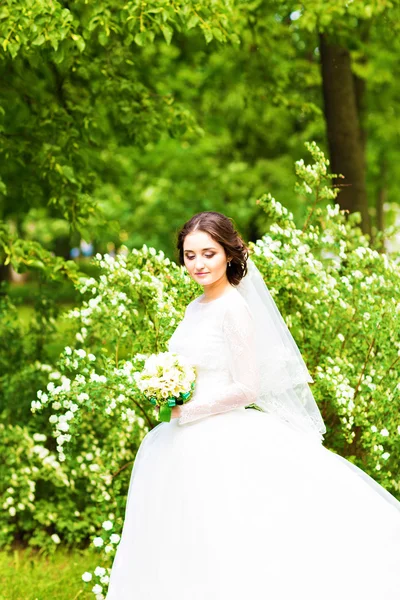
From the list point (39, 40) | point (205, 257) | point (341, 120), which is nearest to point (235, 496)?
point (205, 257)

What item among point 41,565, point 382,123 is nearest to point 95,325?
point 41,565

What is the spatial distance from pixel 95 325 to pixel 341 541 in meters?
2.91

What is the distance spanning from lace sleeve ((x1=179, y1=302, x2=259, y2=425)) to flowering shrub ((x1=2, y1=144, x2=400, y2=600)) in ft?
3.15

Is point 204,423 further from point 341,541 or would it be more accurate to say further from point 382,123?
point 382,123

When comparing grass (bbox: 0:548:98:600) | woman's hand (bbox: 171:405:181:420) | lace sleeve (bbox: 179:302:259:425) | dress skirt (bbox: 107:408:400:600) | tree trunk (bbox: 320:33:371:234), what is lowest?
grass (bbox: 0:548:98:600)

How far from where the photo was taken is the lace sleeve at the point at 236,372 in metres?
4.10

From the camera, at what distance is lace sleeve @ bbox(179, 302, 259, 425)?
4.10 m

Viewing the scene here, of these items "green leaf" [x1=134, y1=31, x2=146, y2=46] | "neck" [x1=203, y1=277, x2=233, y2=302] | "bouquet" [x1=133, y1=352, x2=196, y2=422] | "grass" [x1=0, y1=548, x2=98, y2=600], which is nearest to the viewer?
"bouquet" [x1=133, y1=352, x2=196, y2=422]

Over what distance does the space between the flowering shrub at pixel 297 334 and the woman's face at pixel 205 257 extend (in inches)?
40.5

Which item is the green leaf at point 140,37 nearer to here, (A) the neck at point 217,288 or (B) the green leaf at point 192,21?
(B) the green leaf at point 192,21

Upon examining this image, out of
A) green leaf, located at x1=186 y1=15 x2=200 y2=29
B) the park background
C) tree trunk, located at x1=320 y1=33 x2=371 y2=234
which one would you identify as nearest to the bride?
the park background

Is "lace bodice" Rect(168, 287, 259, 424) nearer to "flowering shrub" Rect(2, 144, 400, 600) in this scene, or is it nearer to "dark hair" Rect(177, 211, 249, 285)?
"dark hair" Rect(177, 211, 249, 285)

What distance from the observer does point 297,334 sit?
6098 mm

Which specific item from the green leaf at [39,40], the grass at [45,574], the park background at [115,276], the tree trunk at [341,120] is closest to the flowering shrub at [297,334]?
the park background at [115,276]
